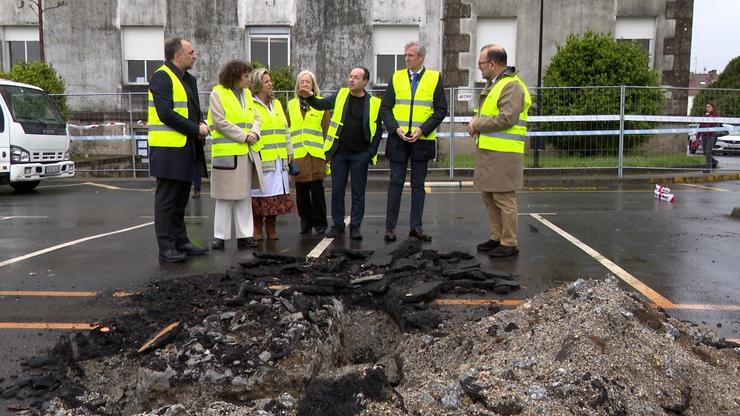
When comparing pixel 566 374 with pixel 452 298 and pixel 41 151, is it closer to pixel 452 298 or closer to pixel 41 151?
pixel 452 298

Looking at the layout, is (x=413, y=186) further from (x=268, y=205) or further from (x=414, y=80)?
→ (x=268, y=205)

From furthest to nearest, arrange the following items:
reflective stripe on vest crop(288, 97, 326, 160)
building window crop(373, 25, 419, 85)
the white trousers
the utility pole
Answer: building window crop(373, 25, 419, 85)
the utility pole
reflective stripe on vest crop(288, 97, 326, 160)
the white trousers

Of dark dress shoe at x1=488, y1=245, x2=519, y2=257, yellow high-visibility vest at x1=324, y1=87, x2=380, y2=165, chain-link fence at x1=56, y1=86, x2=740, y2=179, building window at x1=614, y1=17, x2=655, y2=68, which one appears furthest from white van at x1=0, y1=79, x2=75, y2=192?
building window at x1=614, y1=17, x2=655, y2=68

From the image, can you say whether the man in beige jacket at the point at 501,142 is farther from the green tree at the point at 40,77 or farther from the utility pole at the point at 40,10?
the utility pole at the point at 40,10

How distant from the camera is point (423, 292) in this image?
5016mm

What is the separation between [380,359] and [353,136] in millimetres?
4168

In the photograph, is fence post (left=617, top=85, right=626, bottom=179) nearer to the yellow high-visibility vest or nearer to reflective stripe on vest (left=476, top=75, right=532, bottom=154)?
the yellow high-visibility vest

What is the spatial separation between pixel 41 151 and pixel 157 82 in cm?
880

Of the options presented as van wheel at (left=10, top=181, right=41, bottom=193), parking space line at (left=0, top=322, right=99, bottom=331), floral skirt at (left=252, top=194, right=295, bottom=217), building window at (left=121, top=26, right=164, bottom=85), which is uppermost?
building window at (left=121, top=26, right=164, bottom=85)

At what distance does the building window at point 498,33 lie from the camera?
69.7ft

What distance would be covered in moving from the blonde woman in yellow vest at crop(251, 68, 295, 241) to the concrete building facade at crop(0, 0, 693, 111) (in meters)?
14.2

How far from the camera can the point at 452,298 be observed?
17.0 ft

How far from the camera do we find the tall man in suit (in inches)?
295

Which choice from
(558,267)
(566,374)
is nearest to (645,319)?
(566,374)
